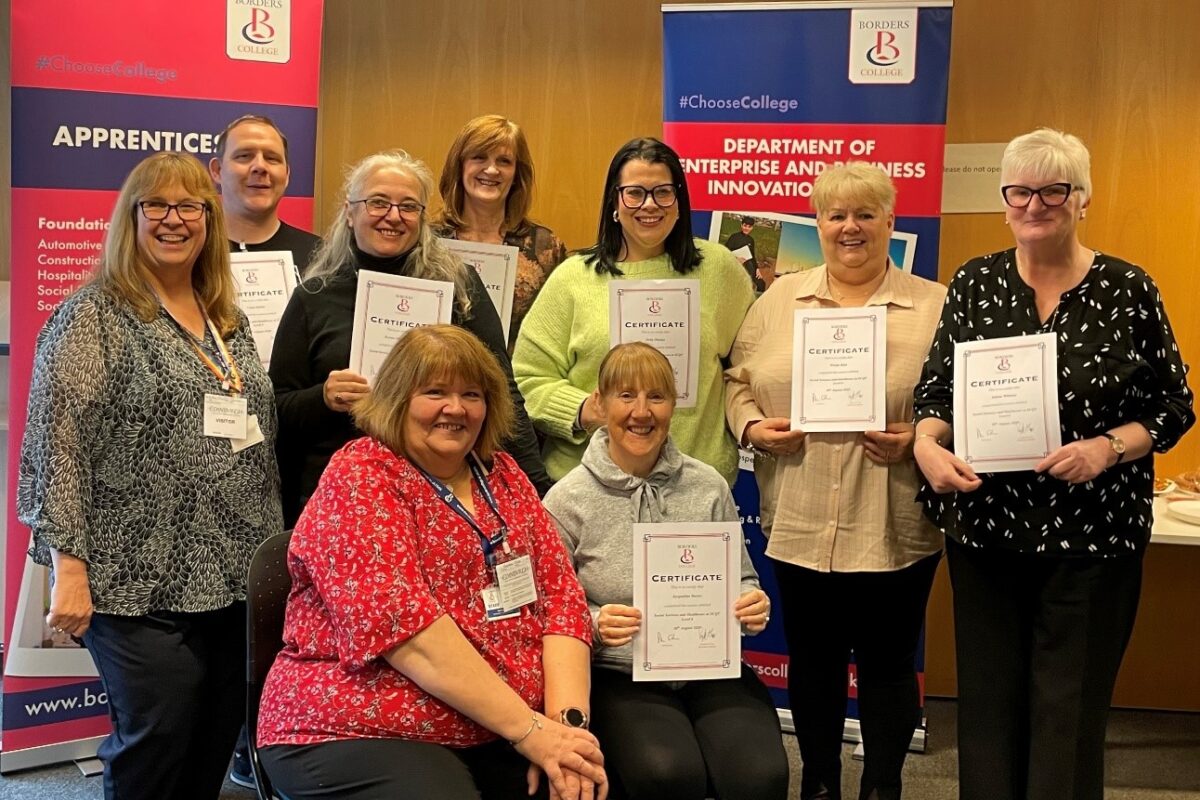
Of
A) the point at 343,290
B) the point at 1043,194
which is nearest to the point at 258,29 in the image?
the point at 343,290

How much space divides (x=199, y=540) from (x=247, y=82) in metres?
1.77

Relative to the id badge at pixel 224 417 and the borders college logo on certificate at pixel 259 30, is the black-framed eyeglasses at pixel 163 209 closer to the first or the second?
the id badge at pixel 224 417

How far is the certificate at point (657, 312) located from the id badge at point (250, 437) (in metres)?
0.95

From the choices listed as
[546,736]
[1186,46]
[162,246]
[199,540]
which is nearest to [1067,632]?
[546,736]

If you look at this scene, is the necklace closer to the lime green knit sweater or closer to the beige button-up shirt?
the beige button-up shirt

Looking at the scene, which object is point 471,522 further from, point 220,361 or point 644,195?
point 644,195

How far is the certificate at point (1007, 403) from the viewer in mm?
2311

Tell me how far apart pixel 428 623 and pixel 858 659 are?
4.19 feet

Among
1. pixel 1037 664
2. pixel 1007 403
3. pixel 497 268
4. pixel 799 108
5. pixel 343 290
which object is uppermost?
pixel 799 108

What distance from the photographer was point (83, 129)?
337 centimetres

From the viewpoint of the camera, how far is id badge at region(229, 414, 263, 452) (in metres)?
2.41

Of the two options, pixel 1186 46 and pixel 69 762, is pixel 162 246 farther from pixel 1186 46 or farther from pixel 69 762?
pixel 1186 46

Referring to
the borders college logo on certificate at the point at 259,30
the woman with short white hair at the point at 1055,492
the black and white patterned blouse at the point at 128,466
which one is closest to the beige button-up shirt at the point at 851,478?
the woman with short white hair at the point at 1055,492

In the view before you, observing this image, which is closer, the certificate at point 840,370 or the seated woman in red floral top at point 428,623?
the seated woman in red floral top at point 428,623
